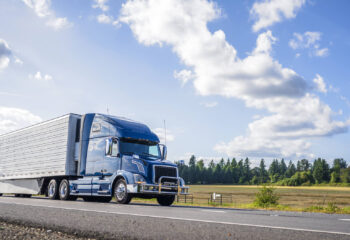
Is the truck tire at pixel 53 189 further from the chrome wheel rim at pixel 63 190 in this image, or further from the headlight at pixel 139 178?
the headlight at pixel 139 178

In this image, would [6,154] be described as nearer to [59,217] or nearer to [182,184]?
[182,184]

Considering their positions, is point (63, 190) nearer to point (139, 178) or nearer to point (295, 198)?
point (139, 178)

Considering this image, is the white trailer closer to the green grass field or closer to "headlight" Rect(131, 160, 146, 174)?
"headlight" Rect(131, 160, 146, 174)

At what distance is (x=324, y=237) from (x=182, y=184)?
10.6m

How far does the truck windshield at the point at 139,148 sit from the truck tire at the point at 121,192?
1.27 m

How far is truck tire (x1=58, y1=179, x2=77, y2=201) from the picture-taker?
1731cm

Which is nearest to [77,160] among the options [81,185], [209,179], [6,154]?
[81,185]

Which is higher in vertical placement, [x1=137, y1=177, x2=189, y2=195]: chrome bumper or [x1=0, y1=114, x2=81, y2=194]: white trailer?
[x1=0, y1=114, x2=81, y2=194]: white trailer

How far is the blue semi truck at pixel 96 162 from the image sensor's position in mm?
14203

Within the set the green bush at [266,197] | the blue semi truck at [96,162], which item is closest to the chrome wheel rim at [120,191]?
the blue semi truck at [96,162]

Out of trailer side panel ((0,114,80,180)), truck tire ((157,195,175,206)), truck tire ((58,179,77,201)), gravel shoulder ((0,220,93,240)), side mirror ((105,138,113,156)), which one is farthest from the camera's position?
trailer side panel ((0,114,80,180))

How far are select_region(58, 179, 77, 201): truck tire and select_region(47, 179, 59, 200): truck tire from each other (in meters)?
0.28

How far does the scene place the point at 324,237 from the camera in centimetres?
462

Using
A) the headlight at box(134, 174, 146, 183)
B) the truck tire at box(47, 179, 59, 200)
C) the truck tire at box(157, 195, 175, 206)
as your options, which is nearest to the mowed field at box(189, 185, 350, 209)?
the truck tire at box(157, 195, 175, 206)
